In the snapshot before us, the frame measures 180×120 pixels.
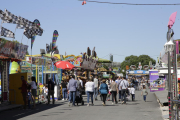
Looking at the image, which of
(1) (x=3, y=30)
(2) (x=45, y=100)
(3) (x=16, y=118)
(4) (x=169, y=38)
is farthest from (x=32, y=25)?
(4) (x=169, y=38)

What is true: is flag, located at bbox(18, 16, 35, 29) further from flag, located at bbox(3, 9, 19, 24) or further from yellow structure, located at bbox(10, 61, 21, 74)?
yellow structure, located at bbox(10, 61, 21, 74)

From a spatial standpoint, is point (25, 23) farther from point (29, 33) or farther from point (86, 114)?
point (86, 114)

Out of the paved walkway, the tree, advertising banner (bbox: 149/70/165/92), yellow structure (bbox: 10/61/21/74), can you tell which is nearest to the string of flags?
the paved walkway

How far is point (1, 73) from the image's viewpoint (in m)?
18.8

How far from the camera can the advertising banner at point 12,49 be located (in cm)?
1684

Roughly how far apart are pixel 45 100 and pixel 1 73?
3.52 metres

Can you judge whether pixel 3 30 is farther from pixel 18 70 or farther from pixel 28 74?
pixel 18 70

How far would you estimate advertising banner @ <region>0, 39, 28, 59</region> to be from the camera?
16.8 metres

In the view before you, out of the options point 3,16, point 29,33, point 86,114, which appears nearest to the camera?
point 86,114

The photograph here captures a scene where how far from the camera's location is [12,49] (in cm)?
1820

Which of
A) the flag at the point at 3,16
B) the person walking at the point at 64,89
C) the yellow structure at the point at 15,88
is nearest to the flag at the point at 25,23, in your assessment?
the flag at the point at 3,16

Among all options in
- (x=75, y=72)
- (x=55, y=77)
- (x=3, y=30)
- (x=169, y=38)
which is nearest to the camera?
(x=169, y=38)

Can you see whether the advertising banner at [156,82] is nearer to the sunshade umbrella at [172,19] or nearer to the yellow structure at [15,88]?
the yellow structure at [15,88]

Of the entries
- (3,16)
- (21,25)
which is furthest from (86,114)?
(21,25)
